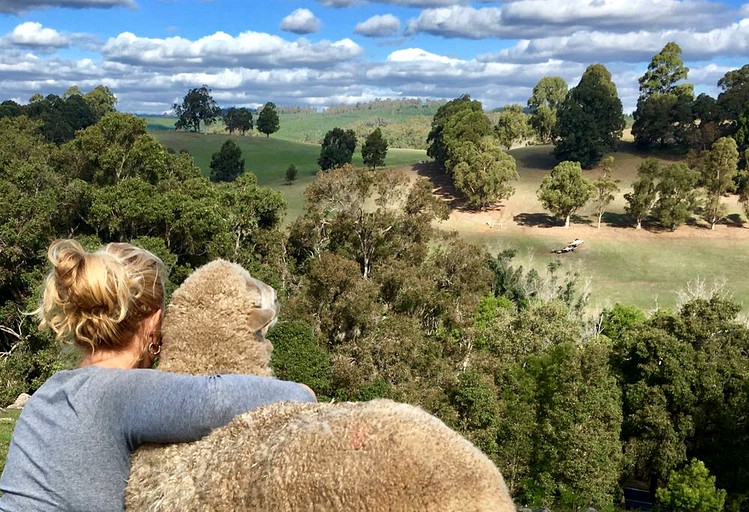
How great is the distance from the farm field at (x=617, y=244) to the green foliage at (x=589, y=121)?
2795 millimetres

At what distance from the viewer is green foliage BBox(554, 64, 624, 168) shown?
76.3 metres

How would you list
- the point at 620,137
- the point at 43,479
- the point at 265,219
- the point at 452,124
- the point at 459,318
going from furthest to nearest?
the point at 620,137 → the point at 452,124 → the point at 265,219 → the point at 459,318 → the point at 43,479

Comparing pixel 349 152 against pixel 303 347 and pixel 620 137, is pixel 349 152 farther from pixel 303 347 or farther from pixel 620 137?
pixel 303 347

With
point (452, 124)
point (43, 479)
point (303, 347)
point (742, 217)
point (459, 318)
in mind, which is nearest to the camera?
point (43, 479)

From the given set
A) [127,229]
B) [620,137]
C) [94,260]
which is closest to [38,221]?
[127,229]

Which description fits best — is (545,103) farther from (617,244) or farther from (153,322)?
(153,322)

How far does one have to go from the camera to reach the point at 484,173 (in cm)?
6084

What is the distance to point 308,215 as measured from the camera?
32.3 meters

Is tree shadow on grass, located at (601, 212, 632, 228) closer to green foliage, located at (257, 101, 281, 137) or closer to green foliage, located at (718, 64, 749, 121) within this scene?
green foliage, located at (718, 64, 749, 121)

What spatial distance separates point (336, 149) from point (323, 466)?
282 ft

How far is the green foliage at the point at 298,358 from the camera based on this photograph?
74.3 feet

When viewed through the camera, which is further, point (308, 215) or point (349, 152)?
point (349, 152)

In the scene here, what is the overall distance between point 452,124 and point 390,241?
42.9 m

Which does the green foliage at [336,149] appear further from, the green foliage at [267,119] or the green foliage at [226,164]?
the green foliage at [267,119]
